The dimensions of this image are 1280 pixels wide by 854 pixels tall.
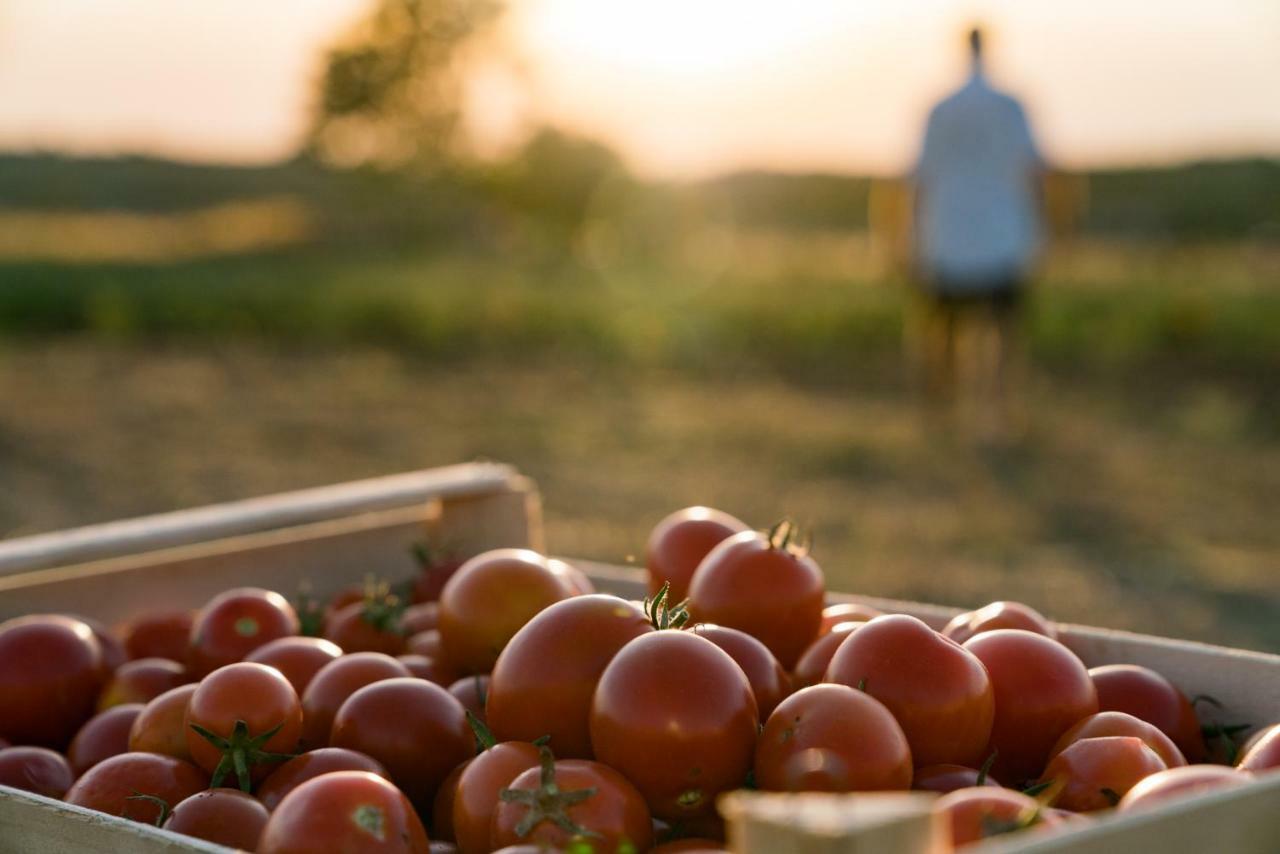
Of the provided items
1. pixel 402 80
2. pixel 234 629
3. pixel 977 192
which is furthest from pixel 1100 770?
pixel 402 80

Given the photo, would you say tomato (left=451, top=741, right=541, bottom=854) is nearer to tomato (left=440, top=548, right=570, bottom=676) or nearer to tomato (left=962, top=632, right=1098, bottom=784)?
tomato (left=440, top=548, right=570, bottom=676)

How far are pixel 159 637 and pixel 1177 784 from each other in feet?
5.95

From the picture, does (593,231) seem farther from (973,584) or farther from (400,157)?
(973,584)

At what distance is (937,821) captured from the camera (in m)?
1.14

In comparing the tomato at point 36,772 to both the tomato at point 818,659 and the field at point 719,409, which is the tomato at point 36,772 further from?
the field at point 719,409

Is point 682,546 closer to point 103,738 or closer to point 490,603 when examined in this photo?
point 490,603

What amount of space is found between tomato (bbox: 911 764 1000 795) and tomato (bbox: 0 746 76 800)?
1185 millimetres

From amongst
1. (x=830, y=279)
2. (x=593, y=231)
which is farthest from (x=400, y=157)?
(x=830, y=279)

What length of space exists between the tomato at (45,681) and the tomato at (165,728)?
15.3 inches

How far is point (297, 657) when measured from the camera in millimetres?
2275

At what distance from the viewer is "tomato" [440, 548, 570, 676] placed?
2.25 meters

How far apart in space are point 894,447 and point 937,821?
344 inches

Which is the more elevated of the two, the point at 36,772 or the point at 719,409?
the point at 36,772

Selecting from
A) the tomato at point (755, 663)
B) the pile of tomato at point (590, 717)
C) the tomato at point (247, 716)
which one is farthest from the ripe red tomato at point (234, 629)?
the tomato at point (755, 663)
